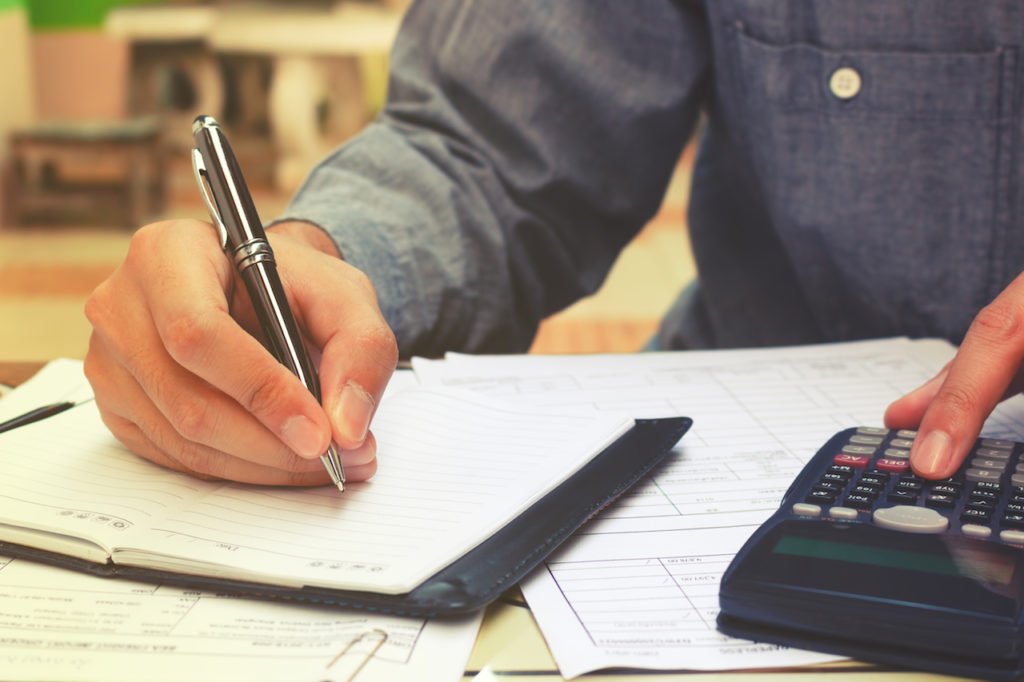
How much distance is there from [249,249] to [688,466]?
20 cm

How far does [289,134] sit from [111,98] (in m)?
A: 0.72

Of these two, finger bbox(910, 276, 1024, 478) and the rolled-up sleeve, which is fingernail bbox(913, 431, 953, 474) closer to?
finger bbox(910, 276, 1024, 478)

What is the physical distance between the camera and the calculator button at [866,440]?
0.43 meters

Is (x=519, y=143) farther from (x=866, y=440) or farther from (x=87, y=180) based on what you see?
(x=87, y=180)

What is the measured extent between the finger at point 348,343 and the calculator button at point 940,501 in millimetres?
199

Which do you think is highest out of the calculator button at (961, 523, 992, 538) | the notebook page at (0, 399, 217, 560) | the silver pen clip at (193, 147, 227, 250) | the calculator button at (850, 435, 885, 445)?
the silver pen clip at (193, 147, 227, 250)

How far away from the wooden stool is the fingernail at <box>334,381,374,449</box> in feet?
8.71

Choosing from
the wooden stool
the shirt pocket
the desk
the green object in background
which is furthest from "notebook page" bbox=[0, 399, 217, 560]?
the green object in background

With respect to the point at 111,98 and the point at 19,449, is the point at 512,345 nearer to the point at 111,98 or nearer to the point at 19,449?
the point at 19,449

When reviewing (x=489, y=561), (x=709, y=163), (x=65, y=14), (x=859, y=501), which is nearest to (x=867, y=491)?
(x=859, y=501)

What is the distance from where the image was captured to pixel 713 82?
778 millimetres

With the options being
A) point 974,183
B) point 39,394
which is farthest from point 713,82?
point 39,394

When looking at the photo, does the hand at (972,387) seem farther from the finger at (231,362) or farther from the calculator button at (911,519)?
the finger at (231,362)

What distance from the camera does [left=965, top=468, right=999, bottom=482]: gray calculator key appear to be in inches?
15.1
